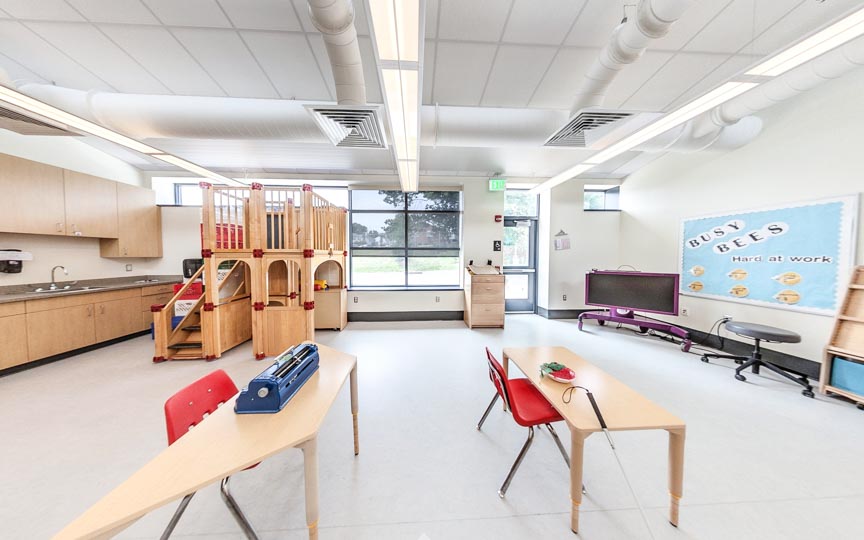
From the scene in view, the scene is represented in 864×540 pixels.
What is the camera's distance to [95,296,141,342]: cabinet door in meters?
4.13

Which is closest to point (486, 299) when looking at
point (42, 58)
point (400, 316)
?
point (400, 316)

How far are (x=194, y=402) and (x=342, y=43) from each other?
8.27 ft

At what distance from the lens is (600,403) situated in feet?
5.24

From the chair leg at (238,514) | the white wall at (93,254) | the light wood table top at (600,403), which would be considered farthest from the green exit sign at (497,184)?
the white wall at (93,254)

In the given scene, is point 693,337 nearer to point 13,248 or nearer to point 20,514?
point 20,514

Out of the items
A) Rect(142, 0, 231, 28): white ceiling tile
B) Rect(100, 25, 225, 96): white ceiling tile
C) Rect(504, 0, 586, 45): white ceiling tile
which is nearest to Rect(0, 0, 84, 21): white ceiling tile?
Rect(100, 25, 225, 96): white ceiling tile

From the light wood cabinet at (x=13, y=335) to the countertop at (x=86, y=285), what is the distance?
0.13m

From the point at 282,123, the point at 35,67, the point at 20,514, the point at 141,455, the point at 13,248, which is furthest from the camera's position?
the point at 13,248

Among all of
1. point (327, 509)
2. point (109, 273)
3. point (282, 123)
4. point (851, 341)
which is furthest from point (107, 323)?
point (851, 341)

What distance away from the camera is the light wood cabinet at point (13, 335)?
318 centimetres

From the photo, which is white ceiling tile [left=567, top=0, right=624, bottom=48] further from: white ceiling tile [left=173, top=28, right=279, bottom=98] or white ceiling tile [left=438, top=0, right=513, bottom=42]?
white ceiling tile [left=173, top=28, right=279, bottom=98]

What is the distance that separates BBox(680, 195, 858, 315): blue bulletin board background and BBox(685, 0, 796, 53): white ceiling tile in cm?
231

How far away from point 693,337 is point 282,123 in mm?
7098

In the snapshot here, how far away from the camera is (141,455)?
2.01 m
